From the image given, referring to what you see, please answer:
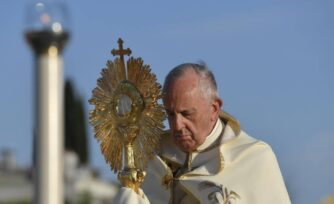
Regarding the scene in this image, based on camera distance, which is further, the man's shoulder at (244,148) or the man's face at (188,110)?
the man's shoulder at (244,148)

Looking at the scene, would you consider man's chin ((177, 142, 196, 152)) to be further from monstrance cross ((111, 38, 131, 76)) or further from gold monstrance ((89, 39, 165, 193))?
monstrance cross ((111, 38, 131, 76))

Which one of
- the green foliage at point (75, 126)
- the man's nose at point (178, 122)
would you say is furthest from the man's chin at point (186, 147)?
the green foliage at point (75, 126)

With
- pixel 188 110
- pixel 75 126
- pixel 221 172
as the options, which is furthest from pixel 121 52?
pixel 75 126

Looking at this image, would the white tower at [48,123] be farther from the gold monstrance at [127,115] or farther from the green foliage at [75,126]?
the green foliage at [75,126]

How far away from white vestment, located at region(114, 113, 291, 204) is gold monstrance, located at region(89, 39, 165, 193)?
0.39m

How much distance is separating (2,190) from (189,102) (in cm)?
6067

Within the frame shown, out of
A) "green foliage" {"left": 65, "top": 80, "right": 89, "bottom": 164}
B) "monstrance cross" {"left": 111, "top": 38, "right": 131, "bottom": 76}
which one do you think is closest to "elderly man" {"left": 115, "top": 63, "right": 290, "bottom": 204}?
"monstrance cross" {"left": 111, "top": 38, "right": 131, "bottom": 76}

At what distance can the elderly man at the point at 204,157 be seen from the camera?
1173 cm

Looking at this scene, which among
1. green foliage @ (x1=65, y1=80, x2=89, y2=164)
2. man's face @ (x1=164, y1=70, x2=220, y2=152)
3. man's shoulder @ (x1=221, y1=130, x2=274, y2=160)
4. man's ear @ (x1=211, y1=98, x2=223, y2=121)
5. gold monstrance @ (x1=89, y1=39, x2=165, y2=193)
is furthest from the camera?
green foliage @ (x1=65, y1=80, x2=89, y2=164)

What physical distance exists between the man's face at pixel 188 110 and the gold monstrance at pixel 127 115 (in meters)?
0.13

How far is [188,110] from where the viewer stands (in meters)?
11.7

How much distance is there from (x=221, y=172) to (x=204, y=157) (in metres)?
0.15

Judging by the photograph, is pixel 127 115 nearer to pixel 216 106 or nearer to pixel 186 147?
pixel 186 147

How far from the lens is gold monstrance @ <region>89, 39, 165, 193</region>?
11.5 metres
